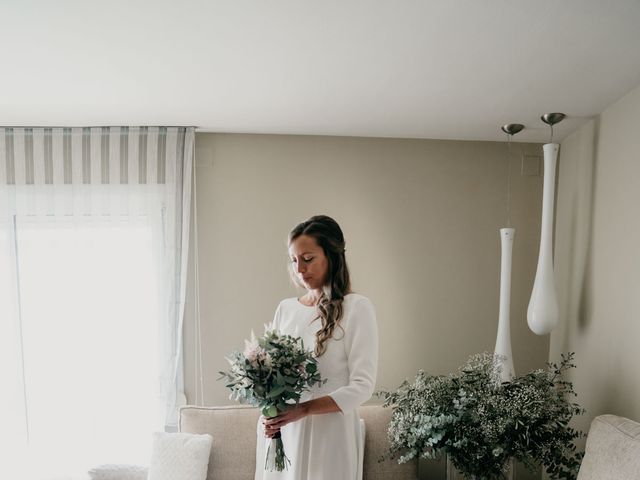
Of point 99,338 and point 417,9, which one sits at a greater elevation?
point 417,9

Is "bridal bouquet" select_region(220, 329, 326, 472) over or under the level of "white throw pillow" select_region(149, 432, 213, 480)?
over

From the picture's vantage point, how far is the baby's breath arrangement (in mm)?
2402

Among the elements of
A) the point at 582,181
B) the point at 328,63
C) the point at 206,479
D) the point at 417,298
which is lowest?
the point at 206,479

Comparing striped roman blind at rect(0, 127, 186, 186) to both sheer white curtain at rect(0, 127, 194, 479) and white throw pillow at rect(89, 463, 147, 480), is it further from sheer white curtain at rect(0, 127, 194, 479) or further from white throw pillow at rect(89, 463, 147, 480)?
white throw pillow at rect(89, 463, 147, 480)

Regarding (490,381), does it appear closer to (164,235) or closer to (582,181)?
(582,181)

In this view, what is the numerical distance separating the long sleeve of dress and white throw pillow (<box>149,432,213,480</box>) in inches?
41.3

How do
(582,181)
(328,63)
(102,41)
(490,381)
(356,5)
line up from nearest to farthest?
1. (356,5)
2. (102,41)
3. (328,63)
4. (490,381)
5. (582,181)

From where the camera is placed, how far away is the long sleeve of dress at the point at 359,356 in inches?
75.0

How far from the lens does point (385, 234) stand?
327cm

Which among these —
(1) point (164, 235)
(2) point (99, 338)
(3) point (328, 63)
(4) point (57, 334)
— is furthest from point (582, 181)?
(4) point (57, 334)

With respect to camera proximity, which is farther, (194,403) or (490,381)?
(194,403)

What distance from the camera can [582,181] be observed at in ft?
9.52

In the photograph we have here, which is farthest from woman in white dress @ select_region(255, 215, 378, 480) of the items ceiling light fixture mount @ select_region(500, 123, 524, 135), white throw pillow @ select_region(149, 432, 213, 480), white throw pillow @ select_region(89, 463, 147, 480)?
ceiling light fixture mount @ select_region(500, 123, 524, 135)

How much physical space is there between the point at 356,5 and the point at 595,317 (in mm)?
2023
